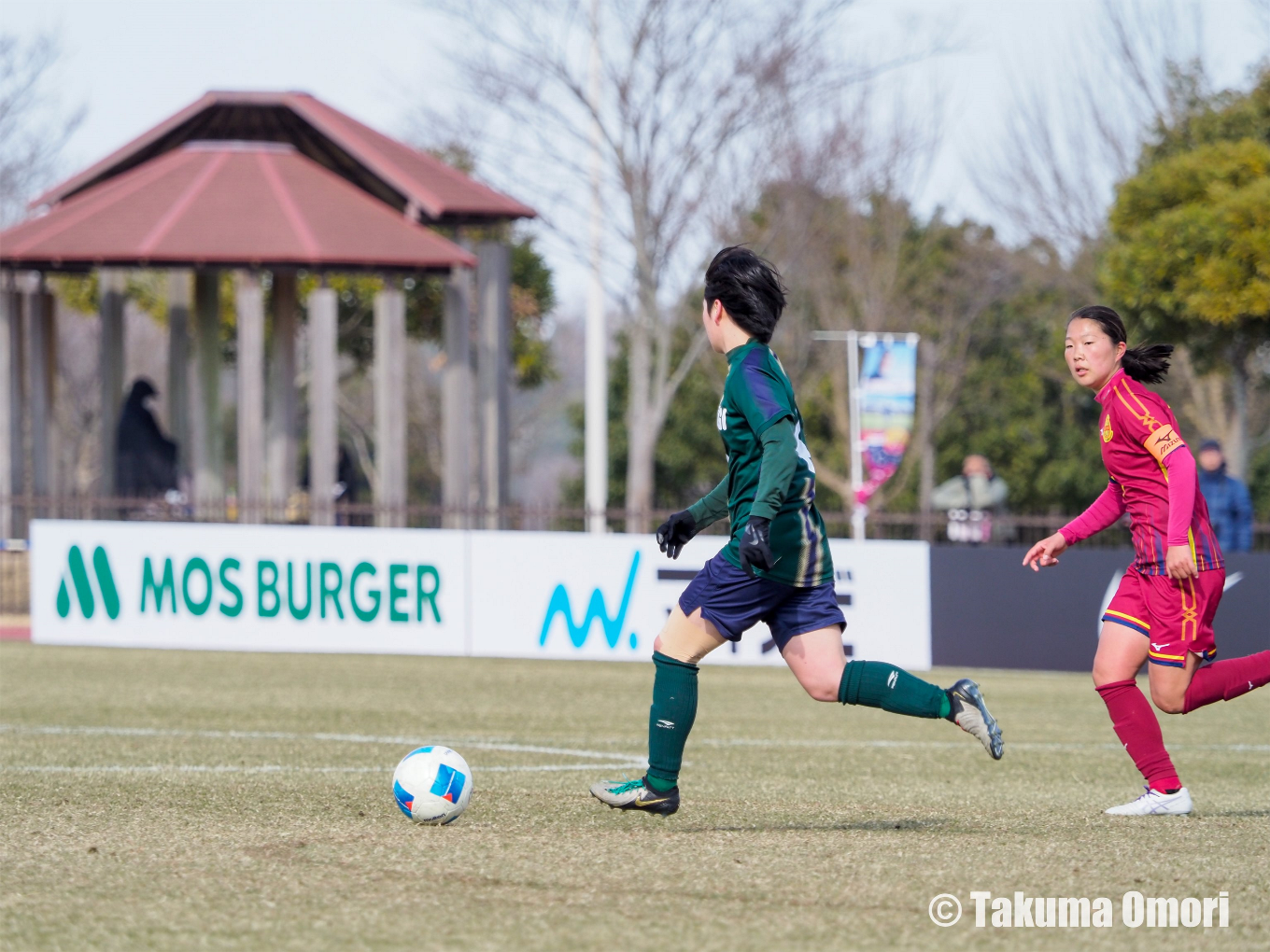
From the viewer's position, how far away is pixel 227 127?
22547 mm

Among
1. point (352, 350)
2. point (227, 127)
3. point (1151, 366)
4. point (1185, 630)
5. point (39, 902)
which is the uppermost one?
point (227, 127)

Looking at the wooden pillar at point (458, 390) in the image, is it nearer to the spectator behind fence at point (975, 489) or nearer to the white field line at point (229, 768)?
the spectator behind fence at point (975, 489)

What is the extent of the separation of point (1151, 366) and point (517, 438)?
45.6 meters

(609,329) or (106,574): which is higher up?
(609,329)

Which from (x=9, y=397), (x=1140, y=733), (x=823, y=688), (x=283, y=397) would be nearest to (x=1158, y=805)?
(x=1140, y=733)

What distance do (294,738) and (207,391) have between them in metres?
13.8

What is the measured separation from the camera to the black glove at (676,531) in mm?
5535

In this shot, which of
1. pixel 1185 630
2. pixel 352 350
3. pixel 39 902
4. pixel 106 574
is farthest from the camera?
pixel 352 350

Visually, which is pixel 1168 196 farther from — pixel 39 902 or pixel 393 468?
pixel 39 902

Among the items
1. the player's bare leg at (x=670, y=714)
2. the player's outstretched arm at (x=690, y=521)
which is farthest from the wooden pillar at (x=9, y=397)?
the player's bare leg at (x=670, y=714)

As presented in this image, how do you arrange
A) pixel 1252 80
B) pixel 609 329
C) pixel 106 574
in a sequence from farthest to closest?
pixel 609 329
pixel 1252 80
pixel 106 574

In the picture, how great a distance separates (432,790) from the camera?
206 inches

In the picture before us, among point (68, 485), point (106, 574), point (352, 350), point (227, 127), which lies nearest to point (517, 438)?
point (68, 485)

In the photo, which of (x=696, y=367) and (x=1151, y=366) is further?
(x=696, y=367)
